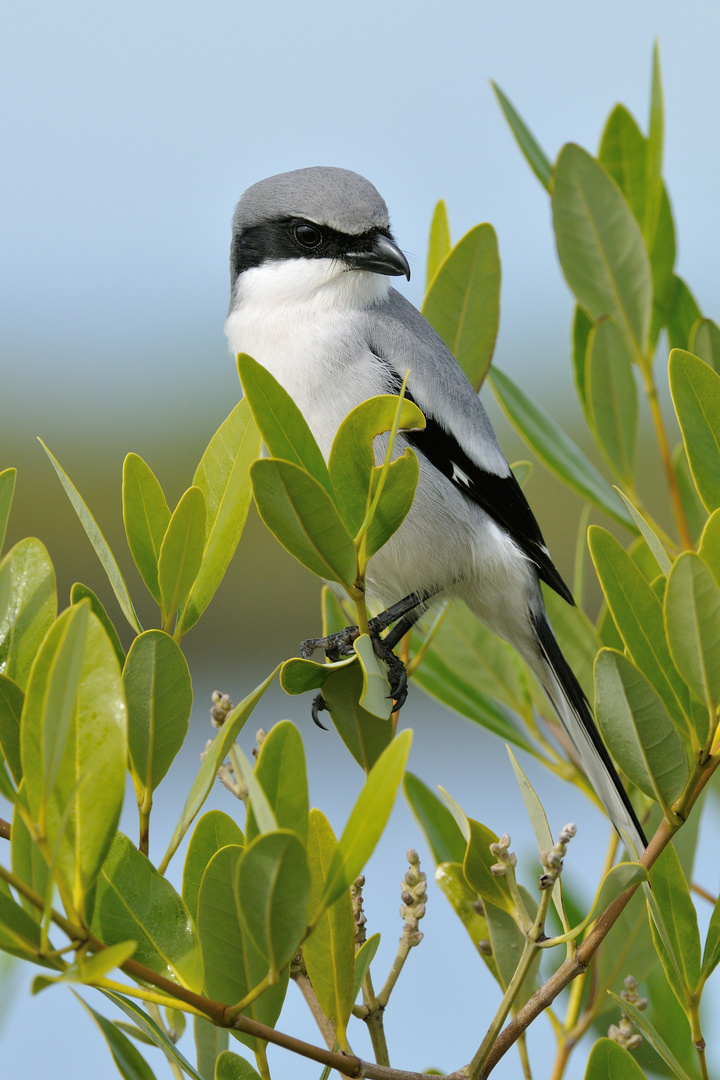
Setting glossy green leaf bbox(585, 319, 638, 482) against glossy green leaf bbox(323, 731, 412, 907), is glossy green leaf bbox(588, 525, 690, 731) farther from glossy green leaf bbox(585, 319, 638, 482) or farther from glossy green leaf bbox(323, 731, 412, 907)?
glossy green leaf bbox(585, 319, 638, 482)

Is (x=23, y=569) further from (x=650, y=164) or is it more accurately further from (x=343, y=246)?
(x=343, y=246)

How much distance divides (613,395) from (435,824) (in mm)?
607

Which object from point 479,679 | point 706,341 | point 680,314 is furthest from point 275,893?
point 680,314

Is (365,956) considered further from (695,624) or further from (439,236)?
(439,236)

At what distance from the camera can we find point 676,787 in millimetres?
780

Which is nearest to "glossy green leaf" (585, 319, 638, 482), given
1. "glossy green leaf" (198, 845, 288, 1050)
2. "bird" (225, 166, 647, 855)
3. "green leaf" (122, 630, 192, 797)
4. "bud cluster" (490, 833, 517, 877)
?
"bird" (225, 166, 647, 855)

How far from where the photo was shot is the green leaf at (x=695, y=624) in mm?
716

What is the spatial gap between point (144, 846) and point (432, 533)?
1079 mm

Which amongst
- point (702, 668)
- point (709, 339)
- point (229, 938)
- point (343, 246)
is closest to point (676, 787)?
point (702, 668)

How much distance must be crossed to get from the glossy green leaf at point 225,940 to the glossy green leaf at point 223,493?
1.02 ft

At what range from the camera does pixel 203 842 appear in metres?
0.78

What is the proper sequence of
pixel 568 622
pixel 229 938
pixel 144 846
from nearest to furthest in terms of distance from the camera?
pixel 229 938 → pixel 144 846 → pixel 568 622

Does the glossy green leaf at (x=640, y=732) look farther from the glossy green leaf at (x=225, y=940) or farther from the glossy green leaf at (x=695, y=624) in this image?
the glossy green leaf at (x=225, y=940)

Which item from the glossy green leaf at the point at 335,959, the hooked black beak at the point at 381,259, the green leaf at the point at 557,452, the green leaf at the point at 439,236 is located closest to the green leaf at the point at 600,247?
the green leaf at the point at 557,452
